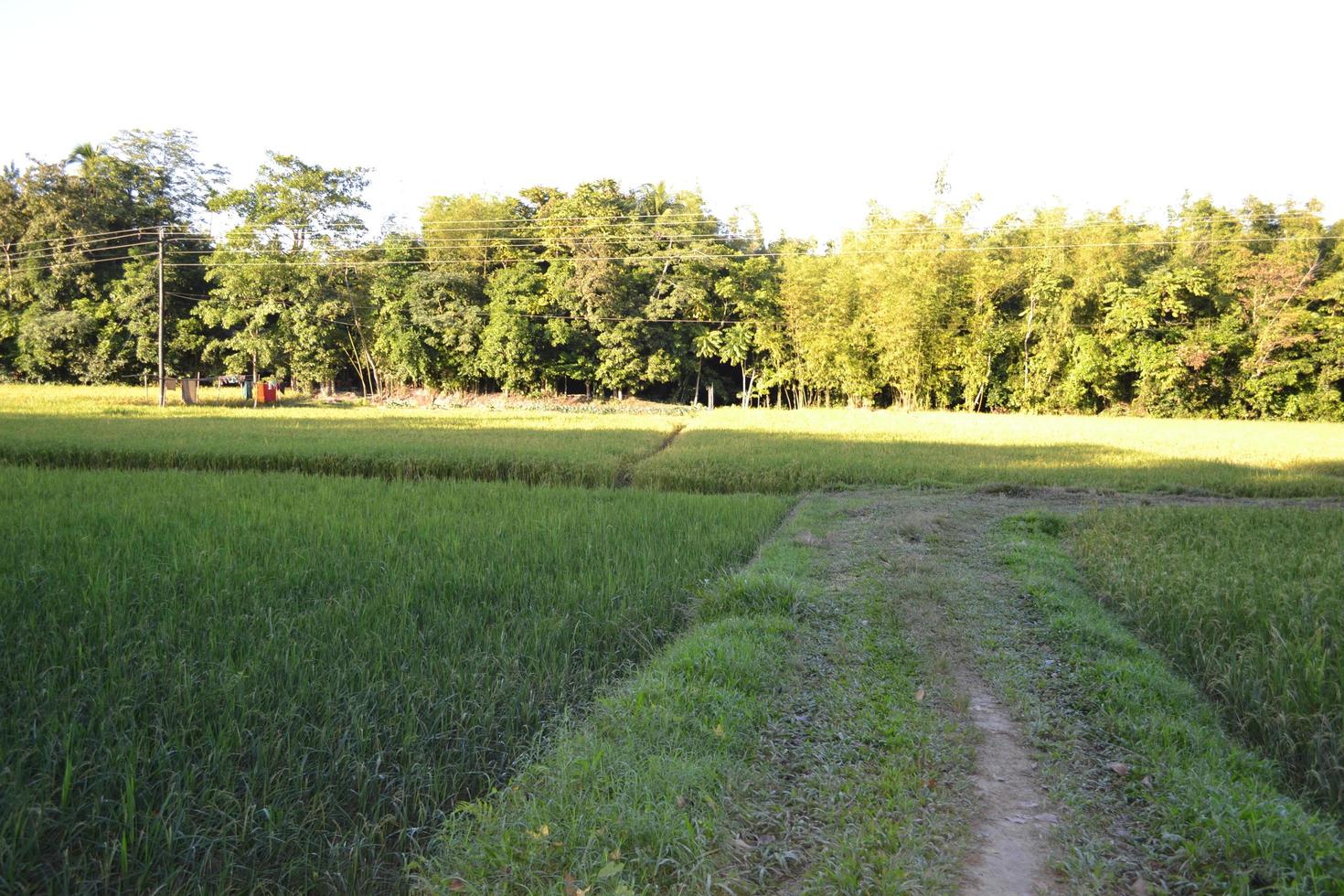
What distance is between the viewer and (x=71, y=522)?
6645mm

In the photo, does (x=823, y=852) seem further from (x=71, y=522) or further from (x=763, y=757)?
(x=71, y=522)

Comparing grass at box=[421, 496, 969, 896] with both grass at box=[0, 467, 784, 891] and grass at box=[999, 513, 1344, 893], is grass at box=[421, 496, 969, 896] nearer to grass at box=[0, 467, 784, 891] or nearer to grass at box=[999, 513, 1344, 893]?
grass at box=[0, 467, 784, 891]

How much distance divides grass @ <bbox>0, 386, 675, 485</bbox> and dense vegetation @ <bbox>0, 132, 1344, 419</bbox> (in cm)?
1110

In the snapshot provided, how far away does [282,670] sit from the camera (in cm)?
363

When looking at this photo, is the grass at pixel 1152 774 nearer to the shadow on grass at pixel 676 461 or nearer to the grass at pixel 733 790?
the grass at pixel 733 790

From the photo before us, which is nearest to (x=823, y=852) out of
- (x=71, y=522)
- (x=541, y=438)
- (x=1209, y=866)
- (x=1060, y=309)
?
(x=1209, y=866)

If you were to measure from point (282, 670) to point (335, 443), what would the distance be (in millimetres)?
11213

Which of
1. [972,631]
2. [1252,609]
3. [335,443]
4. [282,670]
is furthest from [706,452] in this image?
[282,670]

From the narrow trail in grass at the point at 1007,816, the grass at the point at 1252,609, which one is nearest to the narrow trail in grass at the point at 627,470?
the grass at the point at 1252,609

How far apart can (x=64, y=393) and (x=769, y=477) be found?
27.1 meters

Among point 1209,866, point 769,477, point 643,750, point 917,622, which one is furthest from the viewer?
point 769,477

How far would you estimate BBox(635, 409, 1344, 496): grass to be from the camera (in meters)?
11.4

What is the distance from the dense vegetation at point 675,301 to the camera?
27.0 m

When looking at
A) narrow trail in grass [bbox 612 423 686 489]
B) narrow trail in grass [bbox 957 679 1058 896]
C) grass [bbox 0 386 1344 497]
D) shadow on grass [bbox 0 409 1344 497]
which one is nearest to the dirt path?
narrow trail in grass [bbox 957 679 1058 896]
